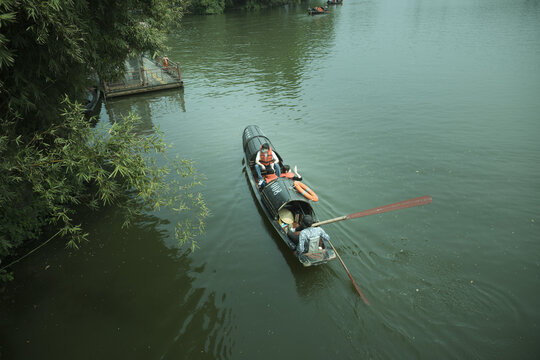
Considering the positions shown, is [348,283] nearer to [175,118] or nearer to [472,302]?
[472,302]

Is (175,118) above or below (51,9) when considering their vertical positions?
below

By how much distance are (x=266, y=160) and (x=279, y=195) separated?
2.63 meters

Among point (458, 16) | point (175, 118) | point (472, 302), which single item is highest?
point (458, 16)

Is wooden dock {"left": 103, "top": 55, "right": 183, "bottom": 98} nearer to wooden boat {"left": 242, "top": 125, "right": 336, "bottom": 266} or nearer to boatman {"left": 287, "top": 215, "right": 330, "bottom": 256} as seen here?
wooden boat {"left": 242, "top": 125, "right": 336, "bottom": 266}

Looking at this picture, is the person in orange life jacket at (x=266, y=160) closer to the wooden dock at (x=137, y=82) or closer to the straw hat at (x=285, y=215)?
the straw hat at (x=285, y=215)

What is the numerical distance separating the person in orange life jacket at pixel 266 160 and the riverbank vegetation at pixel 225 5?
62.4m

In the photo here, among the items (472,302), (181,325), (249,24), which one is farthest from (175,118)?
(249,24)

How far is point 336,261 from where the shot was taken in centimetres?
948

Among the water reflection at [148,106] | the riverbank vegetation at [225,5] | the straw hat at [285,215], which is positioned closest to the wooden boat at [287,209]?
the straw hat at [285,215]

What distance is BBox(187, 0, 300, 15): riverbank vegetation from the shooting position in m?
65.7

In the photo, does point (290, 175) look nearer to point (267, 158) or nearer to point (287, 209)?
point (267, 158)

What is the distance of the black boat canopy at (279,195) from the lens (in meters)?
10.0

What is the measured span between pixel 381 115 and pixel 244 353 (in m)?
16.4

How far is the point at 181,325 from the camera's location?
7.88 m
